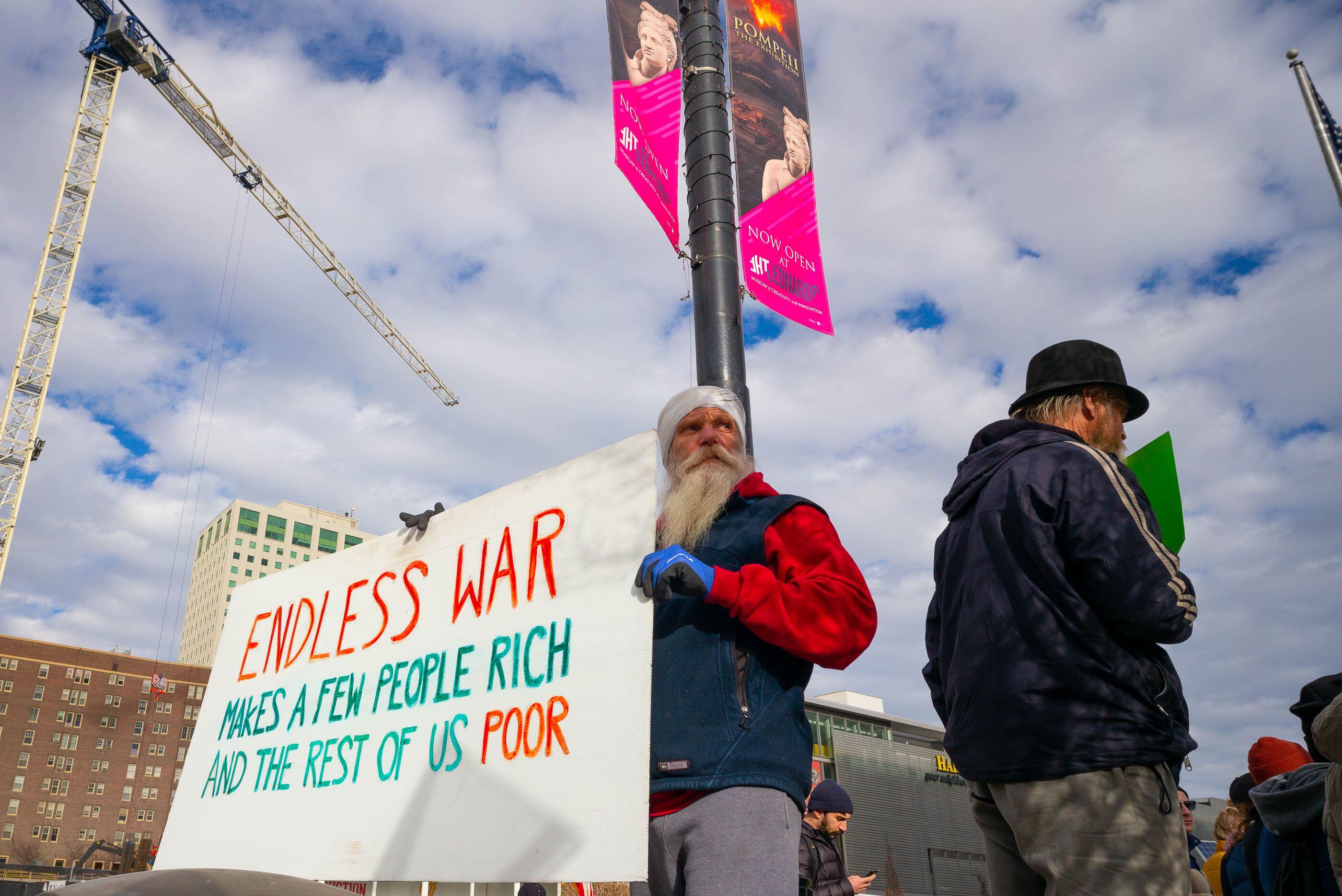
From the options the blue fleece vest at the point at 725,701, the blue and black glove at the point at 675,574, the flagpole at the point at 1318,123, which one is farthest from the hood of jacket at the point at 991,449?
the flagpole at the point at 1318,123

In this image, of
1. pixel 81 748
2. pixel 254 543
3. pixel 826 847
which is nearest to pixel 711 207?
pixel 826 847

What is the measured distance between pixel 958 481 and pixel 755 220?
2743 millimetres

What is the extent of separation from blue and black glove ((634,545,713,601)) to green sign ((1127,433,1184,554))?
4.56 ft

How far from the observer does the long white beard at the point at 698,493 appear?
2.61 metres

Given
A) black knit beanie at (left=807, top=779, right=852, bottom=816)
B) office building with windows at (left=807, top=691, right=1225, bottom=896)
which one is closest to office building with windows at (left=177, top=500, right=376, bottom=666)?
office building with windows at (left=807, top=691, right=1225, bottom=896)

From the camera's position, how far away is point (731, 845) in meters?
2.03

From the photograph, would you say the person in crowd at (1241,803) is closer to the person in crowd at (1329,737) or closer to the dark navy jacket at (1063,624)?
the person in crowd at (1329,737)

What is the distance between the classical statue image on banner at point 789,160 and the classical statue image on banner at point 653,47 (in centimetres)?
72

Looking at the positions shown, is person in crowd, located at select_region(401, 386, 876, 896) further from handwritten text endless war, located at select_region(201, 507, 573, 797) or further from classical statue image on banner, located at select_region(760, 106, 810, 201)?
classical statue image on banner, located at select_region(760, 106, 810, 201)

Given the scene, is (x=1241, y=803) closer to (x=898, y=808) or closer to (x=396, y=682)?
(x=396, y=682)

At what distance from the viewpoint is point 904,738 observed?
53.2 m

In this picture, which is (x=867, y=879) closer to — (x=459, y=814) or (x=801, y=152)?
(x=459, y=814)

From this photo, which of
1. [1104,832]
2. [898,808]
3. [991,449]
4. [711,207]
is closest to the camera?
[1104,832]

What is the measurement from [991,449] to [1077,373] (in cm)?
31
